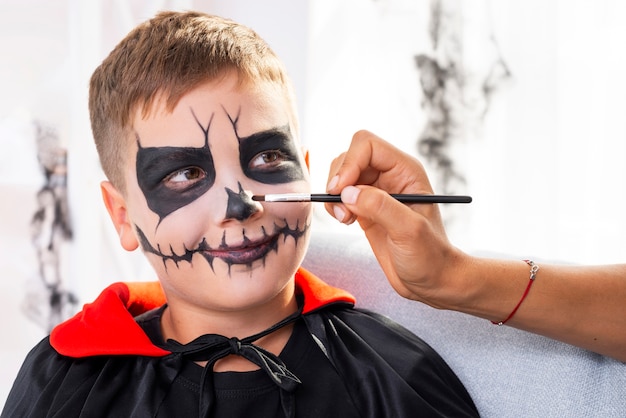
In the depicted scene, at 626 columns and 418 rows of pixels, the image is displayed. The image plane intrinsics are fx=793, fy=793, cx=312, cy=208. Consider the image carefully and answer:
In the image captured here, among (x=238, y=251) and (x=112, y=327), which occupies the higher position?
(x=238, y=251)

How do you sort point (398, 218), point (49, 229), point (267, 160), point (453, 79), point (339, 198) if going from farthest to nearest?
point (453, 79), point (49, 229), point (267, 160), point (339, 198), point (398, 218)

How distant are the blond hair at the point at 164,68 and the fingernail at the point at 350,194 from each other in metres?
0.25

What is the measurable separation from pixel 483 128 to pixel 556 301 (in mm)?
1267

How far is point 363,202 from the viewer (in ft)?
3.57

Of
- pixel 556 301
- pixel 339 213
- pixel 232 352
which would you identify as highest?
pixel 339 213

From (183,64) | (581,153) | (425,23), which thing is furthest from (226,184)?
(425,23)

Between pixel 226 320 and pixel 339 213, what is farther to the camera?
pixel 226 320

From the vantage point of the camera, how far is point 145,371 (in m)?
1.29

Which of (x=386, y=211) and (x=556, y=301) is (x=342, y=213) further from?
(x=556, y=301)

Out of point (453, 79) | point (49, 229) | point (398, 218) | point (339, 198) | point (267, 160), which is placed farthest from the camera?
point (453, 79)

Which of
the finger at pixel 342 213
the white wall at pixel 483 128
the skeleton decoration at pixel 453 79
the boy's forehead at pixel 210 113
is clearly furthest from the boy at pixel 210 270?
the skeleton decoration at pixel 453 79

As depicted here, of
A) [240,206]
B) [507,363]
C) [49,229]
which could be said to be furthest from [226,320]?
[49,229]

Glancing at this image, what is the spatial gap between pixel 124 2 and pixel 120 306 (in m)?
1.30

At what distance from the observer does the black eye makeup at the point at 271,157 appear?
1.25m
